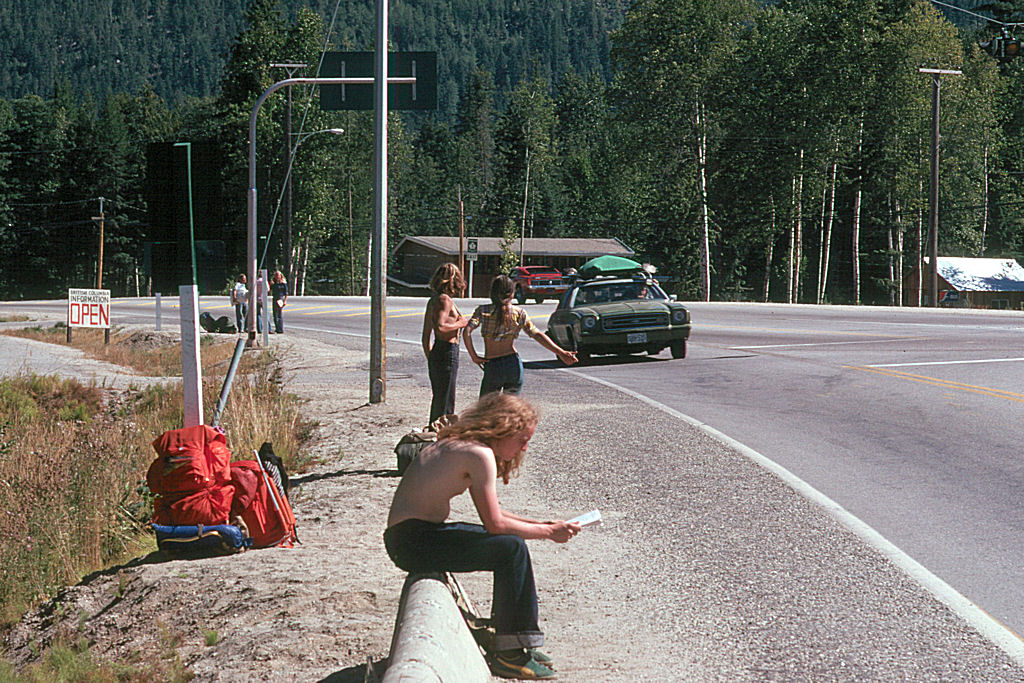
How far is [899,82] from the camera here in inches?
2370

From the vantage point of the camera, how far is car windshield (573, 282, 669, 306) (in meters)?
21.8

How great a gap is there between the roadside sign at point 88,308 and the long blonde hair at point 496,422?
1018 inches

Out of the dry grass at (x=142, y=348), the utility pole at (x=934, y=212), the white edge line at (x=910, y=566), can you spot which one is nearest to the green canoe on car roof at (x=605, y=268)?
the dry grass at (x=142, y=348)

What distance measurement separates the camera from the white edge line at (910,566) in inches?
213

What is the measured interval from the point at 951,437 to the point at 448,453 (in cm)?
836

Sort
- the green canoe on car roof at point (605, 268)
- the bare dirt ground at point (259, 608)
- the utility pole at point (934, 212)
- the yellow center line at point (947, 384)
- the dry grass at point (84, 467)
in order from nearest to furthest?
the bare dirt ground at point (259, 608)
the dry grass at point (84, 467)
the yellow center line at point (947, 384)
the green canoe on car roof at point (605, 268)
the utility pole at point (934, 212)

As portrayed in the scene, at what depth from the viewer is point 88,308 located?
95.5ft

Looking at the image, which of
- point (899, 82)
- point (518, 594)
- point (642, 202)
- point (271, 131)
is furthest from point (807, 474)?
point (642, 202)

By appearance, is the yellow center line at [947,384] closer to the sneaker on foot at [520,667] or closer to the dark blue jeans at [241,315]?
the sneaker on foot at [520,667]

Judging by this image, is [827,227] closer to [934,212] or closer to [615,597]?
[934,212]

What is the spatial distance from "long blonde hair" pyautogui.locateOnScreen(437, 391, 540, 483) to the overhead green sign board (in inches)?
549

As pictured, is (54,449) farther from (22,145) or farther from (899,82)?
(22,145)

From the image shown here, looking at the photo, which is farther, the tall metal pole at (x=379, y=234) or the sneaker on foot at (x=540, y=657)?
the tall metal pole at (x=379, y=234)

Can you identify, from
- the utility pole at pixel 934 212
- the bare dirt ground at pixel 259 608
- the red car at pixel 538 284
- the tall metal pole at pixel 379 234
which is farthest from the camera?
the red car at pixel 538 284
